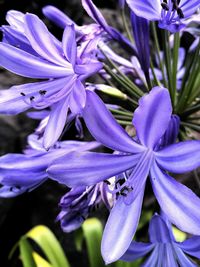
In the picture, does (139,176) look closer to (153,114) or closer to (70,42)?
(153,114)

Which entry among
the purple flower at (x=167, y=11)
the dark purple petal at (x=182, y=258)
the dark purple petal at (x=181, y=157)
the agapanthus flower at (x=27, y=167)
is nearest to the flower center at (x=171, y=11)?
the purple flower at (x=167, y=11)

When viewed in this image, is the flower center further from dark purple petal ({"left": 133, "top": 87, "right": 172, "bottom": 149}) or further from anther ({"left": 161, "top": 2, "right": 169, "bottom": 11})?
dark purple petal ({"left": 133, "top": 87, "right": 172, "bottom": 149})

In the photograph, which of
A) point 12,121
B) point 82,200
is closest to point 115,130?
point 82,200

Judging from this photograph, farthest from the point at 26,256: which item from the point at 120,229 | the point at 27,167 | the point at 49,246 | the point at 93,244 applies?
the point at 120,229

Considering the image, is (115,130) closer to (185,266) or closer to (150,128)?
(150,128)

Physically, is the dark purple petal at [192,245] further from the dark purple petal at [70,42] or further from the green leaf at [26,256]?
the green leaf at [26,256]

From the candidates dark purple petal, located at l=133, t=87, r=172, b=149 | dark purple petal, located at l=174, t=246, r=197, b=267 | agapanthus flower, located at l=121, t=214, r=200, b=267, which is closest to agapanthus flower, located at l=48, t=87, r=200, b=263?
dark purple petal, located at l=133, t=87, r=172, b=149
